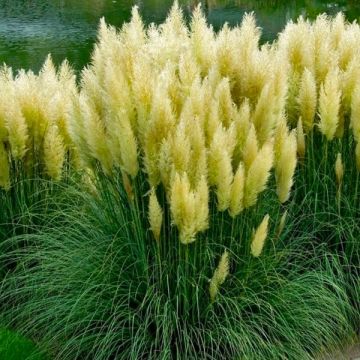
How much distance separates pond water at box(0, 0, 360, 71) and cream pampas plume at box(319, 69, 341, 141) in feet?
54.4

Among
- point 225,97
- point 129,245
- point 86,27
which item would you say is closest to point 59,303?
point 129,245

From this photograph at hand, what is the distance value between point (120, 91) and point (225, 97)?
0.62 meters

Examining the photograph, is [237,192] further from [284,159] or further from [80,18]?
[80,18]

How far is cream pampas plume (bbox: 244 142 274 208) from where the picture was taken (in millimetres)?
3725

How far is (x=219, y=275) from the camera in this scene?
3.74 meters

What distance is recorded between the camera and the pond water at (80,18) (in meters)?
24.1

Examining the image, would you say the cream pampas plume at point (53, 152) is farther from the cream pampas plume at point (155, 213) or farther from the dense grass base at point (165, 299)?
the cream pampas plume at point (155, 213)

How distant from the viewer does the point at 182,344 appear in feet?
13.3

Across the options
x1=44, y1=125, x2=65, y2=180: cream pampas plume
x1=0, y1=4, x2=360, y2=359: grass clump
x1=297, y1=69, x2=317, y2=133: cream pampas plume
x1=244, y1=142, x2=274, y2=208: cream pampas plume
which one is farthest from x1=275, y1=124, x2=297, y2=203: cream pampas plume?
x1=44, y1=125, x2=65, y2=180: cream pampas plume

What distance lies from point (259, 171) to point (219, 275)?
1.89ft

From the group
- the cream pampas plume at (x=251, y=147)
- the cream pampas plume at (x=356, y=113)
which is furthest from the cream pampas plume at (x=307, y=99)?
the cream pampas plume at (x=251, y=147)

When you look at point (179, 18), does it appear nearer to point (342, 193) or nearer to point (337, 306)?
point (342, 193)

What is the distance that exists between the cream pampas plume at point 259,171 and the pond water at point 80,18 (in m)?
17.1

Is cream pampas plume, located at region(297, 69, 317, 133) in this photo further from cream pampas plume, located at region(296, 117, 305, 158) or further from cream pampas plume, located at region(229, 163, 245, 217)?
cream pampas plume, located at region(229, 163, 245, 217)
